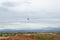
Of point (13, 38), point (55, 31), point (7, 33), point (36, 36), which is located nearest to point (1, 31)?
point (7, 33)

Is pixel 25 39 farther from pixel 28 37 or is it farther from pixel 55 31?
pixel 55 31

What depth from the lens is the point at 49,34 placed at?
10.7m

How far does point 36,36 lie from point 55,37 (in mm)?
1044

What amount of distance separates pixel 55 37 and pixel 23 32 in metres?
1.85

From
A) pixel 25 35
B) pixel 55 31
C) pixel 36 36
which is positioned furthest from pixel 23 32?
pixel 55 31

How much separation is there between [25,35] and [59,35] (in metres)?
1.94

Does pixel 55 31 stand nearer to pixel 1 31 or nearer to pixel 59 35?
pixel 59 35

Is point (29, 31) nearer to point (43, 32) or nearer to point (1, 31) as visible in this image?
point (43, 32)

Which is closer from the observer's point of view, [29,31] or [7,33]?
[29,31]

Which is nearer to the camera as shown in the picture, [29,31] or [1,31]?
[29,31]

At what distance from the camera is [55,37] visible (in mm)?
10555

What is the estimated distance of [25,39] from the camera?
10328 mm

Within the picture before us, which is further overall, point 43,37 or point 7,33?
point 7,33

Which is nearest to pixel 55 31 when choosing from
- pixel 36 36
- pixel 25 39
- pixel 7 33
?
pixel 36 36
